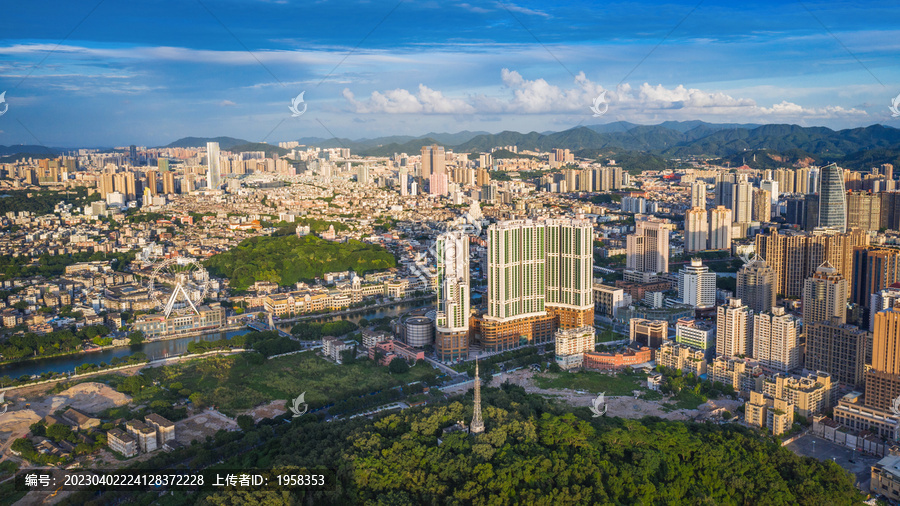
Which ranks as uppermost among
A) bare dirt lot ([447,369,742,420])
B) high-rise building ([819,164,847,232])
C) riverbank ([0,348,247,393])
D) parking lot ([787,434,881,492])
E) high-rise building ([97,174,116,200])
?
high-rise building ([97,174,116,200])

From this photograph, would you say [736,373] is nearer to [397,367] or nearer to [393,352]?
[397,367]

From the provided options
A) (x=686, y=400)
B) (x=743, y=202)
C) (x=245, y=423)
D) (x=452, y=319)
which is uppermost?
(x=743, y=202)

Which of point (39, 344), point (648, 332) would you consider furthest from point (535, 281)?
point (39, 344)

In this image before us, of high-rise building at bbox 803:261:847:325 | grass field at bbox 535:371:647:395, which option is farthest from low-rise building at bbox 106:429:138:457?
high-rise building at bbox 803:261:847:325

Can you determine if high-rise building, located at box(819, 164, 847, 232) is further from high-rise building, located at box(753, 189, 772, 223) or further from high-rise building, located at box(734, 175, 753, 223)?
high-rise building, located at box(753, 189, 772, 223)

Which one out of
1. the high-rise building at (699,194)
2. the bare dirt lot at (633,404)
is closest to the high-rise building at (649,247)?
the bare dirt lot at (633,404)

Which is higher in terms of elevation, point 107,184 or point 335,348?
point 107,184
